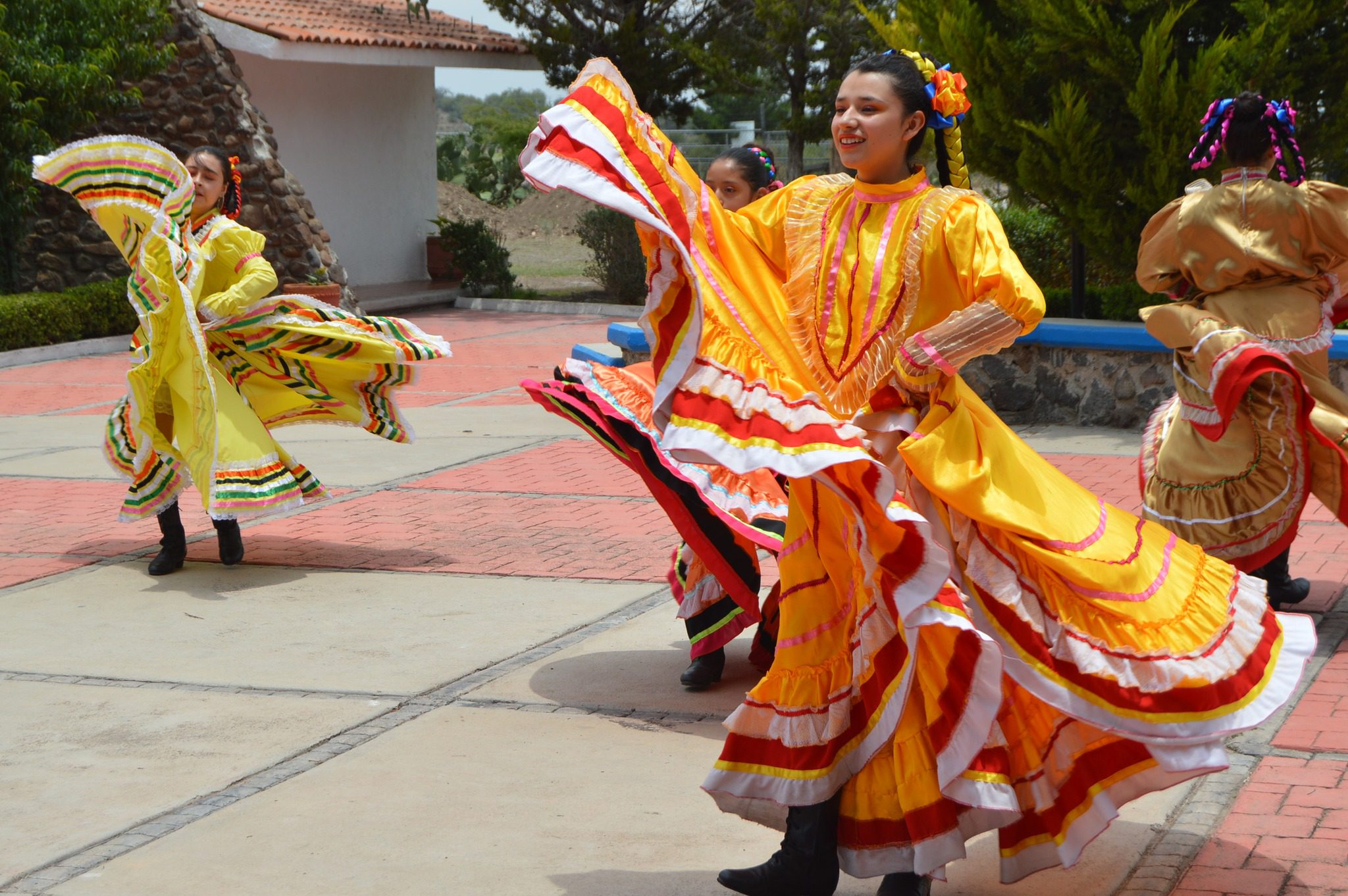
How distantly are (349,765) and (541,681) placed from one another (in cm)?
91

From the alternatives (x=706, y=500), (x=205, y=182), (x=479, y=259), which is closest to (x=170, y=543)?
(x=205, y=182)

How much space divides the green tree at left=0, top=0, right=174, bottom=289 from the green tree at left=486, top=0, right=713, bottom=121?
245 inches

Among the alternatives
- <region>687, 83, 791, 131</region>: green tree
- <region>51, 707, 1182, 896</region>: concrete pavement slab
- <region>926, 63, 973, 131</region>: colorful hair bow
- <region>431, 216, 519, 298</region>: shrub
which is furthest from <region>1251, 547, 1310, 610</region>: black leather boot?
<region>687, 83, 791, 131</region>: green tree

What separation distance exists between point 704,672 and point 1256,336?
222cm

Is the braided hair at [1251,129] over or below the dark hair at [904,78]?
below

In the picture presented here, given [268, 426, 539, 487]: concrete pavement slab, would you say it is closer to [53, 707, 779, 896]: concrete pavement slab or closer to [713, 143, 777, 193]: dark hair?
[713, 143, 777, 193]: dark hair

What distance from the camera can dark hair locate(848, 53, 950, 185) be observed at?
3.34 metres

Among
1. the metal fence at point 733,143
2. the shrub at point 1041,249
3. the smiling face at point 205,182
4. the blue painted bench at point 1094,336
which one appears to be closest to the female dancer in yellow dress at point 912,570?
the smiling face at point 205,182

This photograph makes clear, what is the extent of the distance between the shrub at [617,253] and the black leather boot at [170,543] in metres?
13.8

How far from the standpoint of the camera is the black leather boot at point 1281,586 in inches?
223

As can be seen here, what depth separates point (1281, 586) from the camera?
568cm

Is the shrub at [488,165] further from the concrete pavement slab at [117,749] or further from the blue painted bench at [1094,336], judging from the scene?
the concrete pavement slab at [117,749]

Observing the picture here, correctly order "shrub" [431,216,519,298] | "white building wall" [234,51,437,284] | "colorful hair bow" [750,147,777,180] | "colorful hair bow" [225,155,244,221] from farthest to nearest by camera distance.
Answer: "shrub" [431,216,519,298] < "white building wall" [234,51,437,284] < "colorful hair bow" [225,155,244,221] < "colorful hair bow" [750,147,777,180]

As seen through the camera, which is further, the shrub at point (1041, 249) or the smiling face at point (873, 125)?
the shrub at point (1041, 249)
